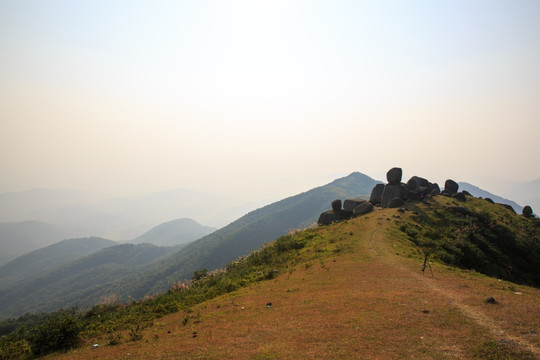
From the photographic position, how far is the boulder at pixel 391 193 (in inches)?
2179

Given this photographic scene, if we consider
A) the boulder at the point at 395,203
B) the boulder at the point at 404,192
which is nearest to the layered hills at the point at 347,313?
the boulder at the point at 395,203

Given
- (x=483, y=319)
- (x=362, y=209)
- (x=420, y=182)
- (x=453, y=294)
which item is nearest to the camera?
(x=483, y=319)

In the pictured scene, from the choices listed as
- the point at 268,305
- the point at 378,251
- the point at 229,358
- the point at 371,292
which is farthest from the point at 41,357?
the point at 378,251

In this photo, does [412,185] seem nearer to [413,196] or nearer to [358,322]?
[413,196]

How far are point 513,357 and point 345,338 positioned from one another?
5687mm

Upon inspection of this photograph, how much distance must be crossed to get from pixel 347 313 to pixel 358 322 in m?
1.33

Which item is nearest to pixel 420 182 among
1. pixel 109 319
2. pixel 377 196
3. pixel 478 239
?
pixel 377 196

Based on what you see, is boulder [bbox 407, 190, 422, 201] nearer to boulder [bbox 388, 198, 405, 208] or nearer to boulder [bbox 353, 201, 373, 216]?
boulder [bbox 388, 198, 405, 208]

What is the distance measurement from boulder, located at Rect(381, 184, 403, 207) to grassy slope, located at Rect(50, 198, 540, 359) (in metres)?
33.2

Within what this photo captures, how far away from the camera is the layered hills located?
37.0 feet

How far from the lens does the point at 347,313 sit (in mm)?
14914

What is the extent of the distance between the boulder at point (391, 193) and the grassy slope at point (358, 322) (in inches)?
1307

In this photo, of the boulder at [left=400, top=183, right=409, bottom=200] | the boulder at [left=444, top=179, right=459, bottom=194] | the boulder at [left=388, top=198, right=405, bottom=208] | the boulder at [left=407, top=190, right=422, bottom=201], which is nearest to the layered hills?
the boulder at [left=388, top=198, right=405, bottom=208]

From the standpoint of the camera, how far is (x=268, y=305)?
1848 cm
